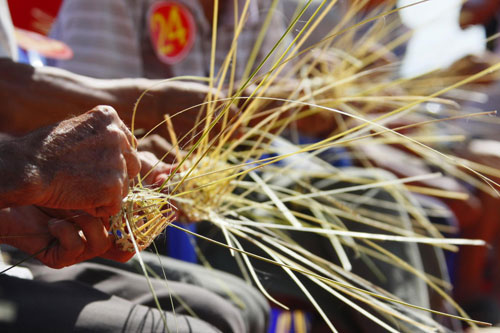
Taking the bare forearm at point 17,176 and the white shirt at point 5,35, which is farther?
the white shirt at point 5,35

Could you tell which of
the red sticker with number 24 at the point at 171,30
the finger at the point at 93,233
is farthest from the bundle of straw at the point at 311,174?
the red sticker with number 24 at the point at 171,30

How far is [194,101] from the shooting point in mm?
493

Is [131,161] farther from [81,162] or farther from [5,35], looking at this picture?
[5,35]

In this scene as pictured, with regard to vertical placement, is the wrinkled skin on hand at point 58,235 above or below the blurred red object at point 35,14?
below

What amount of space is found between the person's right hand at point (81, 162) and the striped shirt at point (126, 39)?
815 millimetres

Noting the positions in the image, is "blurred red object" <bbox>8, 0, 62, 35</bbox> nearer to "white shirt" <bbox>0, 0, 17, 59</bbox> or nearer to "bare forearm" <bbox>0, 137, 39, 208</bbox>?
"white shirt" <bbox>0, 0, 17, 59</bbox>

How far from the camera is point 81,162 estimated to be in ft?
0.94

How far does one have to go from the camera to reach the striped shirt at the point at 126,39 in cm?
113

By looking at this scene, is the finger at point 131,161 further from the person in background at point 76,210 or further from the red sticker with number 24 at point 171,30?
the red sticker with number 24 at point 171,30

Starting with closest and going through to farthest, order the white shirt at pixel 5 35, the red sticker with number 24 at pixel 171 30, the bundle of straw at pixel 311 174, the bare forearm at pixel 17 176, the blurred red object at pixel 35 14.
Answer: the bare forearm at pixel 17 176 → the bundle of straw at pixel 311 174 → the white shirt at pixel 5 35 → the blurred red object at pixel 35 14 → the red sticker with number 24 at pixel 171 30

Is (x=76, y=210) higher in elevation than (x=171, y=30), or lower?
lower

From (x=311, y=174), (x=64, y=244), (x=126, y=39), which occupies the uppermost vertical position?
(x=126, y=39)

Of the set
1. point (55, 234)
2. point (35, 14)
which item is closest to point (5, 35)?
point (55, 234)

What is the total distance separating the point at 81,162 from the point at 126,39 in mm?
1007
